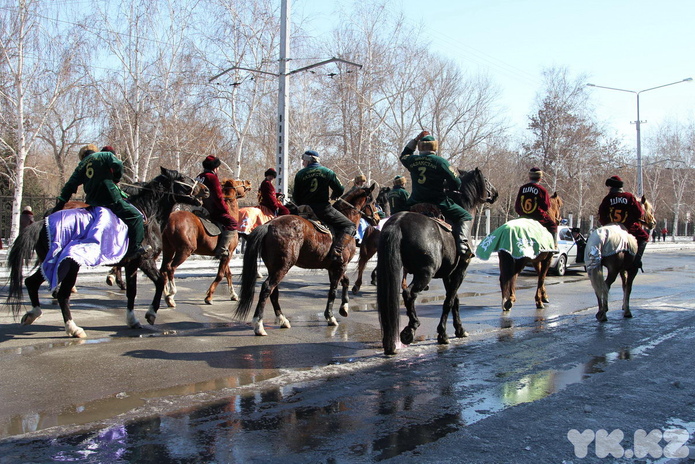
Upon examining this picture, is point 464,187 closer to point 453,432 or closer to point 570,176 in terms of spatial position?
point 453,432

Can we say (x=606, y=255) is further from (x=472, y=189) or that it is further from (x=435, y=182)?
(x=435, y=182)

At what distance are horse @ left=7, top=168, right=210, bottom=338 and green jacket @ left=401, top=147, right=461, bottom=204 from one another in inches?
136

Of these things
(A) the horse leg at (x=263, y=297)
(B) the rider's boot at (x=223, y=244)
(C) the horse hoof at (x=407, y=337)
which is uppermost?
(B) the rider's boot at (x=223, y=244)

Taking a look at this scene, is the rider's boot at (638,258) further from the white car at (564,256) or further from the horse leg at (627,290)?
the white car at (564,256)

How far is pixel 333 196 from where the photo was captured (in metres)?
8.93

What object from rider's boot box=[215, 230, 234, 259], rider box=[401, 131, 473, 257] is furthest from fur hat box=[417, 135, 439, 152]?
rider's boot box=[215, 230, 234, 259]

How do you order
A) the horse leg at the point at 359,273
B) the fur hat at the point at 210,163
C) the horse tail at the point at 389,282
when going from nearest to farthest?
1. the horse tail at the point at 389,282
2. the fur hat at the point at 210,163
3. the horse leg at the point at 359,273

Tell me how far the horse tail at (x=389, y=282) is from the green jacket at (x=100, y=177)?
11.2 feet

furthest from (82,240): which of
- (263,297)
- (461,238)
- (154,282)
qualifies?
(461,238)

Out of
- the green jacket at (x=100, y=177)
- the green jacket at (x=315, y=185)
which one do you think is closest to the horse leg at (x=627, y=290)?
the green jacket at (x=315, y=185)

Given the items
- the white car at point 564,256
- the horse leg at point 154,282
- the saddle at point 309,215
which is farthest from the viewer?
the white car at point 564,256

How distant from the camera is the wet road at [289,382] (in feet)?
13.4

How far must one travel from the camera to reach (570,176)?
46906 millimetres

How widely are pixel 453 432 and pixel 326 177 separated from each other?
486cm
